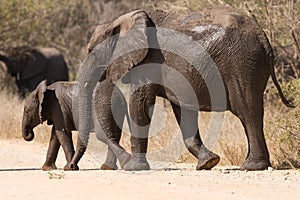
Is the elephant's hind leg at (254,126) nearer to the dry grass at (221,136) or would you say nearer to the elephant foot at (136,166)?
the dry grass at (221,136)

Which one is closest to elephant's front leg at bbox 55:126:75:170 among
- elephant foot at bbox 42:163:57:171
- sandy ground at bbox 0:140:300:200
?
elephant foot at bbox 42:163:57:171

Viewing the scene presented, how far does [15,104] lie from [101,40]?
9186 millimetres

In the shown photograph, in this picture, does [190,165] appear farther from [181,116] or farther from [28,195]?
[28,195]

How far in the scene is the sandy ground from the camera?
28.1 ft

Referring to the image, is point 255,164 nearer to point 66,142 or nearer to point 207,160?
point 207,160

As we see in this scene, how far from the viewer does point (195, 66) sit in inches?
432

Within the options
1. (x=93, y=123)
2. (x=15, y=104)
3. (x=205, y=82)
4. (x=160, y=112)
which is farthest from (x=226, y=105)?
(x=15, y=104)

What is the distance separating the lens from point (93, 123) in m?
12.1

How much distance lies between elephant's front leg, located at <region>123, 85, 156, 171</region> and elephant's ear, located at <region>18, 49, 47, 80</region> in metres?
17.5

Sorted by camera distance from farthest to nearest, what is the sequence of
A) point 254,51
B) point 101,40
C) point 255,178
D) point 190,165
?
point 190,165
point 101,40
point 254,51
point 255,178

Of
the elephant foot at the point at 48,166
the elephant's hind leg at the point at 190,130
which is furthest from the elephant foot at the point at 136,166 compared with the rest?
the elephant foot at the point at 48,166

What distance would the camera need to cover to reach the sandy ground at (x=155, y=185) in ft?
28.1

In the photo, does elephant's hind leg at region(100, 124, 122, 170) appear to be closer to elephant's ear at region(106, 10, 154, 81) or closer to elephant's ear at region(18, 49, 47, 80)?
elephant's ear at region(106, 10, 154, 81)

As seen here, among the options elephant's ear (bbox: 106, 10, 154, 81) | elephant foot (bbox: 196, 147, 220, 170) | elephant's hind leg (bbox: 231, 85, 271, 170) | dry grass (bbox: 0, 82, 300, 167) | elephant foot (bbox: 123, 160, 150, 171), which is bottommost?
dry grass (bbox: 0, 82, 300, 167)
